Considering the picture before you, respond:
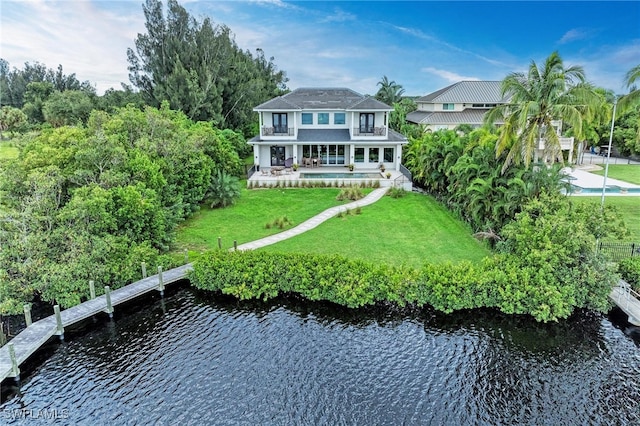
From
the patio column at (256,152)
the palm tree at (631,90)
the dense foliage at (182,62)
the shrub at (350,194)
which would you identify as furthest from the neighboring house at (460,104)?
the palm tree at (631,90)

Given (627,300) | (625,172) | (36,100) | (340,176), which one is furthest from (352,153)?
(36,100)

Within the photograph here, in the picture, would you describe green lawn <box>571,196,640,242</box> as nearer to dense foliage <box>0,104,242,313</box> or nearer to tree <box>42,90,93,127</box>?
dense foliage <box>0,104,242,313</box>

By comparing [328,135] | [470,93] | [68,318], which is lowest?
[68,318]

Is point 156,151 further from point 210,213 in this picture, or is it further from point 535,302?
point 535,302

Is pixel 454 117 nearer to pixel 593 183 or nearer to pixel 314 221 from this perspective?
pixel 593 183

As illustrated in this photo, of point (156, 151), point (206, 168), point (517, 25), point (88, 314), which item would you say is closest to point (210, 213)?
point (206, 168)

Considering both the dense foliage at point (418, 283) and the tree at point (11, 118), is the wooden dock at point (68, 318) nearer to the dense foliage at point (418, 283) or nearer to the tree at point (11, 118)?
the dense foliage at point (418, 283)

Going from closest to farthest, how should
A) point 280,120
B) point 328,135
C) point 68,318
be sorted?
point 68,318 → point 328,135 → point 280,120
